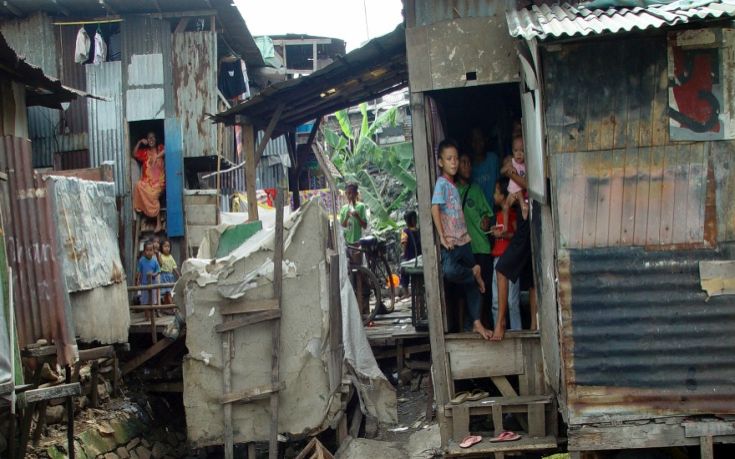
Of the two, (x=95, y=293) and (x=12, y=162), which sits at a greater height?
(x=12, y=162)

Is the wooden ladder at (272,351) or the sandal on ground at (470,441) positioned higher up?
the wooden ladder at (272,351)

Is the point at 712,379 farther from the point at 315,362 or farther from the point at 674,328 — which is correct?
the point at 315,362

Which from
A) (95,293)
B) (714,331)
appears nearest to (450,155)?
(714,331)

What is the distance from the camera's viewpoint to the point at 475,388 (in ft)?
28.8

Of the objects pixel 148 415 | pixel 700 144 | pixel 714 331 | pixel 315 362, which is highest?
pixel 700 144

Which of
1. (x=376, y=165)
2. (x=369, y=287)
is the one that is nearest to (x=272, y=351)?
(x=369, y=287)

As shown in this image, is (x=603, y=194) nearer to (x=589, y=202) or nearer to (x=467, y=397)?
(x=589, y=202)

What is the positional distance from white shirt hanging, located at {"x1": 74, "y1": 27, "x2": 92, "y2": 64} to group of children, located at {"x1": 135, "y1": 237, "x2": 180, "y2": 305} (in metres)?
3.95

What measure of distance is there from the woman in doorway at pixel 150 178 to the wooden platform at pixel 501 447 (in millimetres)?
10682

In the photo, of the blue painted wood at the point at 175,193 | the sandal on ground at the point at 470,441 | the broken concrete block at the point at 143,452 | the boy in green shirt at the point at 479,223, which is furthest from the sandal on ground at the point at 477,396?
the blue painted wood at the point at 175,193

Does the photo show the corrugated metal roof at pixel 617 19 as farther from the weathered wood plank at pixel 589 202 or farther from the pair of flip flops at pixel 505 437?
the pair of flip flops at pixel 505 437

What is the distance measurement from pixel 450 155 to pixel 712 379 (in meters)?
3.21

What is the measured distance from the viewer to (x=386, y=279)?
56.2ft

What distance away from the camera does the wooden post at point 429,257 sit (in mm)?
7863
